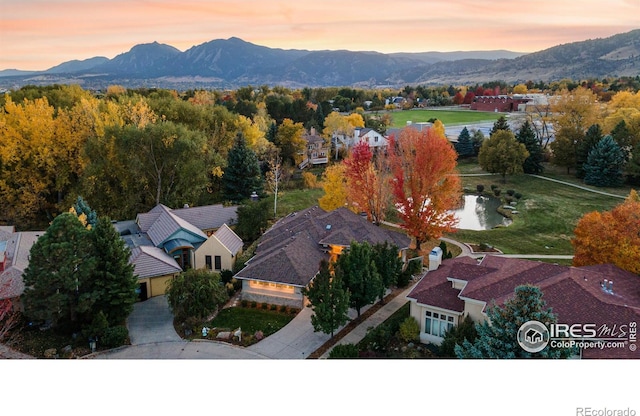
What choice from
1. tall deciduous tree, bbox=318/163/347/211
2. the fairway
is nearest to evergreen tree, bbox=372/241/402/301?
tall deciduous tree, bbox=318/163/347/211

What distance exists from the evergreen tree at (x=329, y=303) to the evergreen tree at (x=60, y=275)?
5.95 metres

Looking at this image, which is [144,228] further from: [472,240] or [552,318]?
[552,318]

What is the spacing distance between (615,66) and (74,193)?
3645 cm

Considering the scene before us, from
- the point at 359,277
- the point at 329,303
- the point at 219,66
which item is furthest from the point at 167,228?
the point at 329,303

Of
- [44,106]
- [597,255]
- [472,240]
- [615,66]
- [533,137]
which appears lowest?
[472,240]

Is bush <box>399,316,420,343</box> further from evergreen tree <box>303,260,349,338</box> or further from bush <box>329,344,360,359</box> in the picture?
bush <box>329,344,360,359</box>

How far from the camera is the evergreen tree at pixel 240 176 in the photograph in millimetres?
25844

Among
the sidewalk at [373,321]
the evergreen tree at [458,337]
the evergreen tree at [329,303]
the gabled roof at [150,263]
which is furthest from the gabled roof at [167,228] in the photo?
the evergreen tree at [458,337]

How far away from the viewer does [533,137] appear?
32875mm

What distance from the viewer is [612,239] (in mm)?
13047

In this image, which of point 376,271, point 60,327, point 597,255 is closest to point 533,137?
point 597,255

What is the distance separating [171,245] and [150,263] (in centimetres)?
173

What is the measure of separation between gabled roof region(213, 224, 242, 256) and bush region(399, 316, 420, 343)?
7.68 metres

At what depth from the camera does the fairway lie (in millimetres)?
54066
